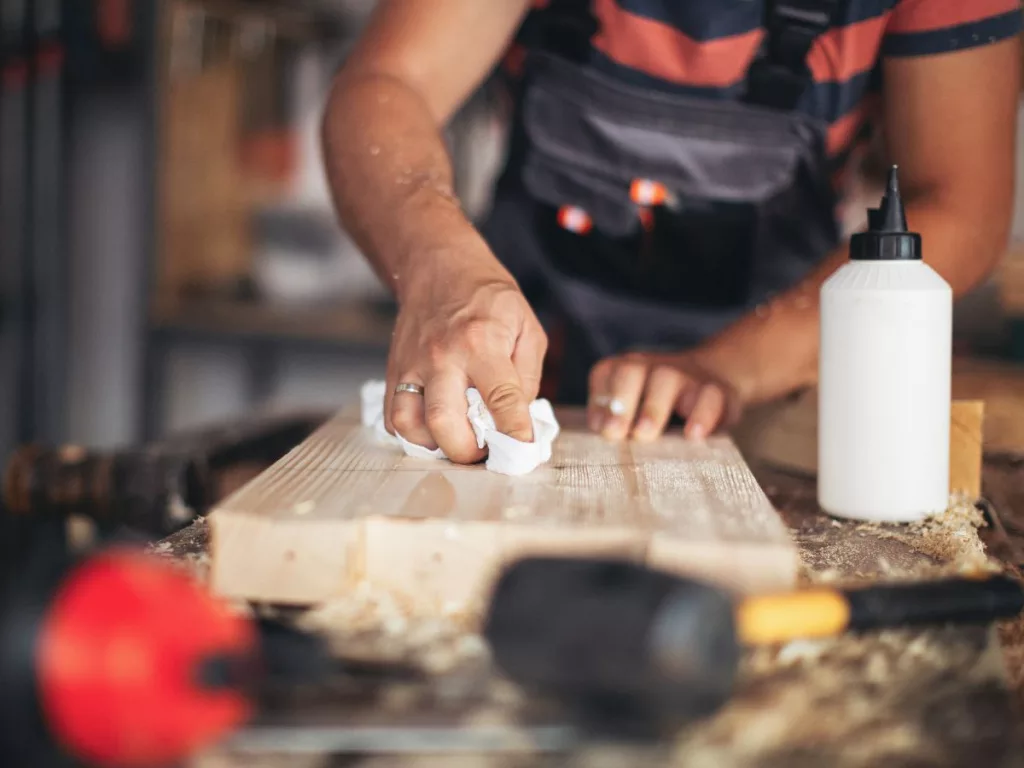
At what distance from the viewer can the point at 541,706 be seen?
485 mm

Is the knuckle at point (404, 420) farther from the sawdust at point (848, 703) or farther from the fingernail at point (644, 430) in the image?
the sawdust at point (848, 703)

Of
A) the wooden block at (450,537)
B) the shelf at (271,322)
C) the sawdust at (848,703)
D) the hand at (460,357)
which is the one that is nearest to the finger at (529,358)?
the hand at (460,357)

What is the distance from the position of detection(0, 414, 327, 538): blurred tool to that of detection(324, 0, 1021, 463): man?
1.17 ft

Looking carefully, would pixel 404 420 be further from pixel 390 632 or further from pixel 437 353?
pixel 390 632

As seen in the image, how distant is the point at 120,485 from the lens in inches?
48.6

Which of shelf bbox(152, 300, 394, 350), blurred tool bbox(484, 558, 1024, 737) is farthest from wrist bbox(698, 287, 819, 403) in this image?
shelf bbox(152, 300, 394, 350)

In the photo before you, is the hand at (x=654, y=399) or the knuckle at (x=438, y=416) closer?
the knuckle at (x=438, y=416)

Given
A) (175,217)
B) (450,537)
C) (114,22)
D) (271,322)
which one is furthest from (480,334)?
(114,22)

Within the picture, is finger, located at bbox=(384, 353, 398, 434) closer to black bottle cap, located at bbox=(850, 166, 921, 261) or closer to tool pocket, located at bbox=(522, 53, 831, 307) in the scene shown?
black bottle cap, located at bbox=(850, 166, 921, 261)

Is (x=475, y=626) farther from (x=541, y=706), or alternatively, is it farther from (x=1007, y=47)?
(x=1007, y=47)

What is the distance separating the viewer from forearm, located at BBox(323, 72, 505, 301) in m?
1.03

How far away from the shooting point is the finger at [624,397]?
1.02m

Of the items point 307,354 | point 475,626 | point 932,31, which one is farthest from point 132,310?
point 475,626

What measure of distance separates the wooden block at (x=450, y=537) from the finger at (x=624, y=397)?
0.27 m
